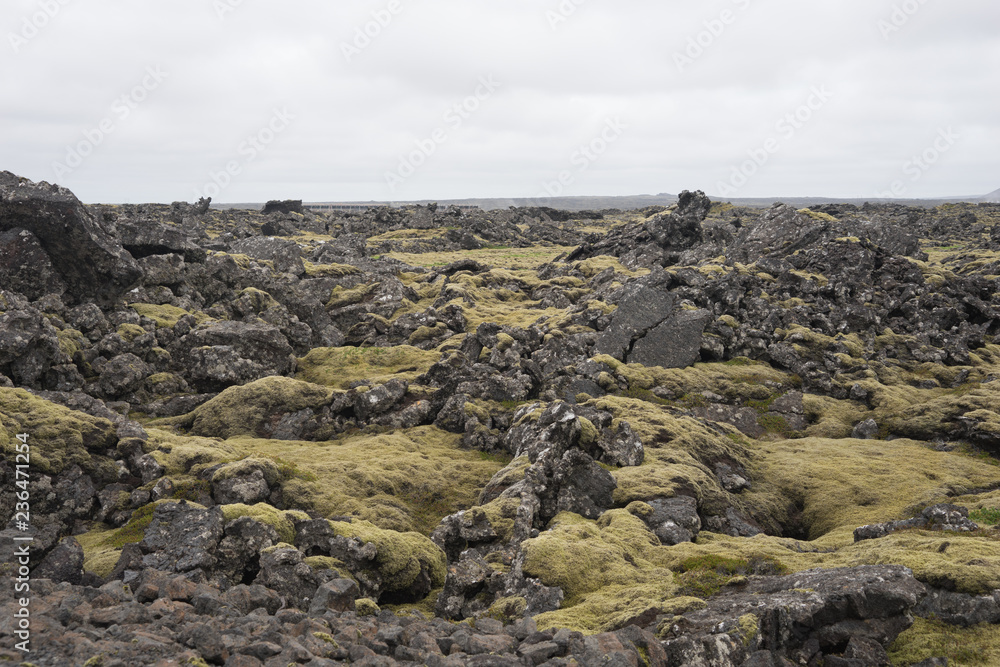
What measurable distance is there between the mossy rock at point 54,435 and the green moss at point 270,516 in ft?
15.3

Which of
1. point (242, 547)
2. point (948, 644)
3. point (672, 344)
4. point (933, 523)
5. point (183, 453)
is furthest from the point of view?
point (672, 344)

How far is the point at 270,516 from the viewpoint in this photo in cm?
1302

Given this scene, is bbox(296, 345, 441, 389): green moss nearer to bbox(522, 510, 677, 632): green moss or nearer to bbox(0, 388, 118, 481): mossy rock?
bbox(0, 388, 118, 481): mossy rock

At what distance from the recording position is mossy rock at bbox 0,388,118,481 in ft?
46.1

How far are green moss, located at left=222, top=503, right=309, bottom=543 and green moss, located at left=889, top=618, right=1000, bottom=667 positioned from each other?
1178cm

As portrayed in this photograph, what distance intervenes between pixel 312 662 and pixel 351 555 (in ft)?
18.5

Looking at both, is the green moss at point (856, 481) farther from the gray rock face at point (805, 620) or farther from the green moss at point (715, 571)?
the gray rock face at point (805, 620)

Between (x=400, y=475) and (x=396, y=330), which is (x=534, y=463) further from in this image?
(x=396, y=330)

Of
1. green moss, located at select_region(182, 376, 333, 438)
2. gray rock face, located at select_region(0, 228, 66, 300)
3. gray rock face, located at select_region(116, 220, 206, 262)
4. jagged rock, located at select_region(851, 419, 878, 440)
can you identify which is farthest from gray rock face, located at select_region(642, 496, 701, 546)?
gray rock face, located at select_region(116, 220, 206, 262)

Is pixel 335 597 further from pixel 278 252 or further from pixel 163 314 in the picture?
pixel 278 252

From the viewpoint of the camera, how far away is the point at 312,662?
710cm

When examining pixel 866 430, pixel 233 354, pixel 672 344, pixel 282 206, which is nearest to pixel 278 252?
pixel 233 354

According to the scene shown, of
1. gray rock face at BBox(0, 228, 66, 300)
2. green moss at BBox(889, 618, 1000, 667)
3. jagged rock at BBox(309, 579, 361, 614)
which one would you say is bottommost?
jagged rock at BBox(309, 579, 361, 614)

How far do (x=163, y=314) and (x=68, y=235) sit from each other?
4.80 m
